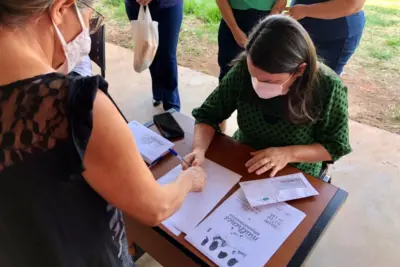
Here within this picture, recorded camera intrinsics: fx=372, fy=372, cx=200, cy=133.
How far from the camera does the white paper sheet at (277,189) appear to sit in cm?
117

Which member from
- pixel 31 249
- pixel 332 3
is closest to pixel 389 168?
pixel 332 3

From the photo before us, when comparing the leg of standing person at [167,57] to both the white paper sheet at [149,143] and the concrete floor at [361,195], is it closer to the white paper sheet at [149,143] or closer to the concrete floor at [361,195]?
the concrete floor at [361,195]

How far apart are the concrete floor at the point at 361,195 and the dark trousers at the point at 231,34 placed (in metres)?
0.65

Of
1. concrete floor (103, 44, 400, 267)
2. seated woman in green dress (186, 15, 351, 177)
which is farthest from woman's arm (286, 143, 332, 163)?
concrete floor (103, 44, 400, 267)

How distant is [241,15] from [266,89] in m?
0.86

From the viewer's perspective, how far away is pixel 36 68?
60 centimetres

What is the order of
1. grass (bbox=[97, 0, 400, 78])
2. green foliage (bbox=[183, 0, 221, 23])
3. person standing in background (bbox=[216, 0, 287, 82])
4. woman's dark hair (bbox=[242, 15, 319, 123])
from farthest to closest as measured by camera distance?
green foliage (bbox=[183, 0, 221, 23]) → grass (bbox=[97, 0, 400, 78]) → person standing in background (bbox=[216, 0, 287, 82]) → woman's dark hair (bbox=[242, 15, 319, 123])

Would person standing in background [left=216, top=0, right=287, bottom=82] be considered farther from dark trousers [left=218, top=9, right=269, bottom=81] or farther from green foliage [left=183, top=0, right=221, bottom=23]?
green foliage [left=183, top=0, right=221, bottom=23]

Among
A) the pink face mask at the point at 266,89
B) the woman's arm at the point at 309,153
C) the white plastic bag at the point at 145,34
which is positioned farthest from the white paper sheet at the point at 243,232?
the white plastic bag at the point at 145,34

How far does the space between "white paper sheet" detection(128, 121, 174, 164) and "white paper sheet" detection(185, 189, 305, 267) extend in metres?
0.33

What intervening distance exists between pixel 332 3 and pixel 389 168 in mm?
1208

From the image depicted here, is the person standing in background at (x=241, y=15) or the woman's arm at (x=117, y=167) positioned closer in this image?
the woman's arm at (x=117, y=167)

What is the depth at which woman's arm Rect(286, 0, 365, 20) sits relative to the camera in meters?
1.67

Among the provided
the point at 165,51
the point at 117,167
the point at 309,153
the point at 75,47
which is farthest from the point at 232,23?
the point at 117,167
